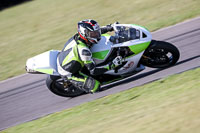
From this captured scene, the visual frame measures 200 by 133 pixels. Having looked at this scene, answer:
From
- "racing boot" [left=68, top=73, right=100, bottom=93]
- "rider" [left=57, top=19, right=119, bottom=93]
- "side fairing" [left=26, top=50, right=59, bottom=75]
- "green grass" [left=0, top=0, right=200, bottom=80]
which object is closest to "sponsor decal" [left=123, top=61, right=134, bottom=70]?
"rider" [left=57, top=19, right=119, bottom=93]

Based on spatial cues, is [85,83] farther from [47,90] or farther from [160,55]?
[160,55]

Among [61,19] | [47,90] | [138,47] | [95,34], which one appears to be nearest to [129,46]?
[138,47]

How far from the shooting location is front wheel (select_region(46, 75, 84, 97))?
28.0ft

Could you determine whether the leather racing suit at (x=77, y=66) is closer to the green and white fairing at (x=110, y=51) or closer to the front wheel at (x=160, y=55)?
the green and white fairing at (x=110, y=51)

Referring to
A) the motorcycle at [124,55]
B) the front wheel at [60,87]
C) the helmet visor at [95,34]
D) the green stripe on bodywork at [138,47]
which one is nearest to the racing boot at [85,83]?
the motorcycle at [124,55]

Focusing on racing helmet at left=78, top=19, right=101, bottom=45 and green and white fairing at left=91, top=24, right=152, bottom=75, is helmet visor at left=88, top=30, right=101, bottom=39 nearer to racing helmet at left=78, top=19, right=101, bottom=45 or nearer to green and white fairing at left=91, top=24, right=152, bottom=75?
racing helmet at left=78, top=19, right=101, bottom=45

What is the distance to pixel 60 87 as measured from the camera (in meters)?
8.77

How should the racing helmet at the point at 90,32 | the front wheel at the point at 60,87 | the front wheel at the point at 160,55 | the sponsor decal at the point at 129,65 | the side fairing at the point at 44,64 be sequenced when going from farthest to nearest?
the front wheel at the point at 60,87
the side fairing at the point at 44,64
the sponsor decal at the point at 129,65
the front wheel at the point at 160,55
the racing helmet at the point at 90,32

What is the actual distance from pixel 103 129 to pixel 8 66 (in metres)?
7.52

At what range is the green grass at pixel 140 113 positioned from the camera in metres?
5.23

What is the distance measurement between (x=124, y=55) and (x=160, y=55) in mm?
863

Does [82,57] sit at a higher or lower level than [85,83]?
higher

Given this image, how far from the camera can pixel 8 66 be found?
12523mm

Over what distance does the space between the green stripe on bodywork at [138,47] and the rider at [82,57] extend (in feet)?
2.49
